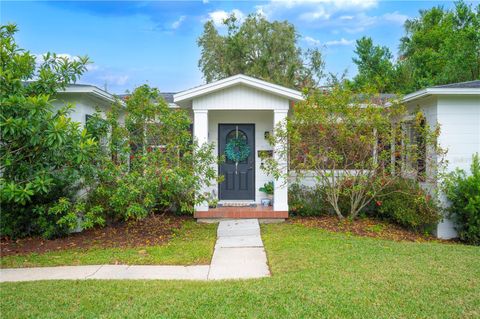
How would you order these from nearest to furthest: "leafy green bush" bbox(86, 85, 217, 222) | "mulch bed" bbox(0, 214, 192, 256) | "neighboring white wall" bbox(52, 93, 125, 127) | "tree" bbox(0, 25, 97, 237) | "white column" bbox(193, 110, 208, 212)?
"tree" bbox(0, 25, 97, 237) < "mulch bed" bbox(0, 214, 192, 256) < "leafy green bush" bbox(86, 85, 217, 222) < "neighboring white wall" bbox(52, 93, 125, 127) < "white column" bbox(193, 110, 208, 212)

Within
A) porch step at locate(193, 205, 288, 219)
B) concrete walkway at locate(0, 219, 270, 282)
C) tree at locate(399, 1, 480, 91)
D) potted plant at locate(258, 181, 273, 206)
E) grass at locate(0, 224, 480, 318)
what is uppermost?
tree at locate(399, 1, 480, 91)

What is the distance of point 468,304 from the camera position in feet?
13.6

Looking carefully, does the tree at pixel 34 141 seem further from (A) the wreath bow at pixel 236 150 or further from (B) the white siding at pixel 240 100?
(A) the wreath bow at pixel 236 150

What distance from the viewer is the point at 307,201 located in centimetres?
989

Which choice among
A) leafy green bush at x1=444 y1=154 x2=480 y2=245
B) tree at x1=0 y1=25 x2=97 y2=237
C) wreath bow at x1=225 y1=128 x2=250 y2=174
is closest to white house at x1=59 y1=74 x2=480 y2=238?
leafy green bush at x1=444 y1=154 x2=480 y2=245

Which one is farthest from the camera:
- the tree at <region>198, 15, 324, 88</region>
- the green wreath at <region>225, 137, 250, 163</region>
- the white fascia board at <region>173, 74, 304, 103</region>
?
the tree at <region>198, 15, 324, 88</region>

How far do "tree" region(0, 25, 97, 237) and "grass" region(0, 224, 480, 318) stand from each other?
62.5 inches

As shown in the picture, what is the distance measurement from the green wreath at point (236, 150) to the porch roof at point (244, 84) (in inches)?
79.0

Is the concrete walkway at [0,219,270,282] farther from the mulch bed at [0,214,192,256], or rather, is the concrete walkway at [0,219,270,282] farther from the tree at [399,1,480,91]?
the tree at [399,1,480,91]

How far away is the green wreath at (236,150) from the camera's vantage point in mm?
10617

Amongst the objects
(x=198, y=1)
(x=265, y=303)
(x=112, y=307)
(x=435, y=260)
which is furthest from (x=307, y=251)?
(x=198, y=1)

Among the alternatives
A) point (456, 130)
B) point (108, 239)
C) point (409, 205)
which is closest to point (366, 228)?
point (409, 205)

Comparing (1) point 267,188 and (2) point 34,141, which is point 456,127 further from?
(2) point 34,141

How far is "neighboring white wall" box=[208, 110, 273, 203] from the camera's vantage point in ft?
35.1
